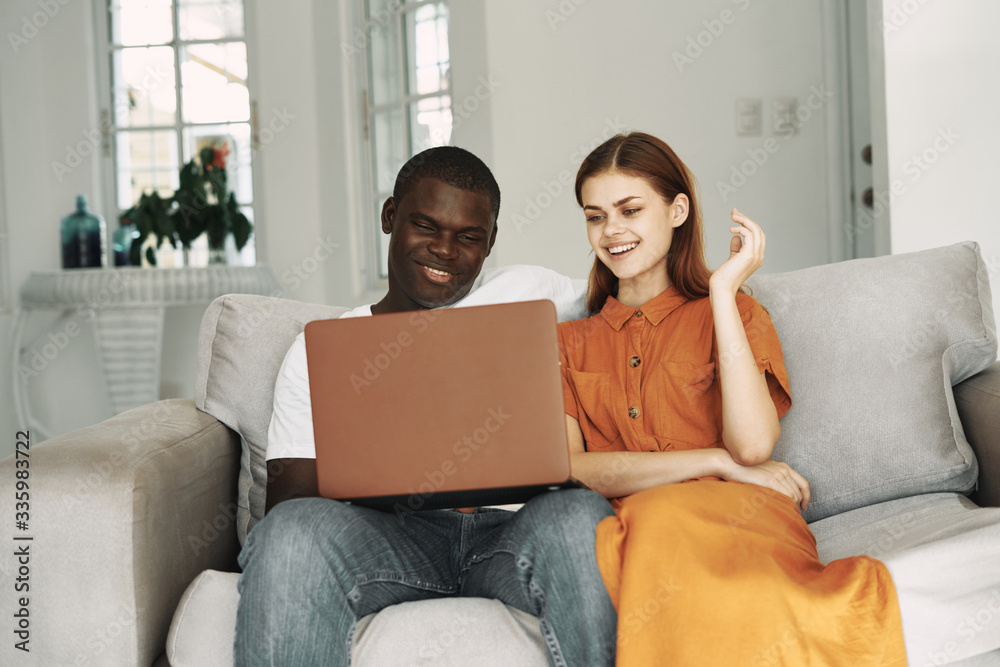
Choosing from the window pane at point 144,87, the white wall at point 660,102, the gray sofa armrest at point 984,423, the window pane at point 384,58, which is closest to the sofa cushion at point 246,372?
the gray sofa armrest at point 984,423

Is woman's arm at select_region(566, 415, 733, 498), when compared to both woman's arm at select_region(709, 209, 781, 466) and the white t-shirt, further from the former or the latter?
the white t-shirt

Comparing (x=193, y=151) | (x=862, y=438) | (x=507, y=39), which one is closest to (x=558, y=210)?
(x=507, y=39)

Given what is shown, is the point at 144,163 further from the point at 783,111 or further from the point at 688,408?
the point at 688,408

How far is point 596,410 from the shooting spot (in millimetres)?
1146

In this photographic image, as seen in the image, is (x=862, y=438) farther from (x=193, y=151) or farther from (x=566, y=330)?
(x=193, y=151)

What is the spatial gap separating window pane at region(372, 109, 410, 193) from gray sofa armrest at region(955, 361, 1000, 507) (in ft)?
7.19

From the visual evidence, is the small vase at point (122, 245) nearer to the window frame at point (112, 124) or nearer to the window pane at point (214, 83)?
the window frame at point (112, 124)

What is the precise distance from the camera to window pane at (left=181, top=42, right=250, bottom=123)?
3201 millimetres

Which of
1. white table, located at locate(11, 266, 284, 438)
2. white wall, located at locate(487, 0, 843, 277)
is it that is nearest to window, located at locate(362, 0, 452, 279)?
white wall, located at locate(487, 0, 843, 277)

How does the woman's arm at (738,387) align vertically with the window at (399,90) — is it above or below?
below

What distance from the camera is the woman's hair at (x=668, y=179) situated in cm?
118

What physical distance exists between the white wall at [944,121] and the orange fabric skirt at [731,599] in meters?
1.38

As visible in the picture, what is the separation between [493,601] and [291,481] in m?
0.33

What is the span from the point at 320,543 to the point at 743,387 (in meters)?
0.55
